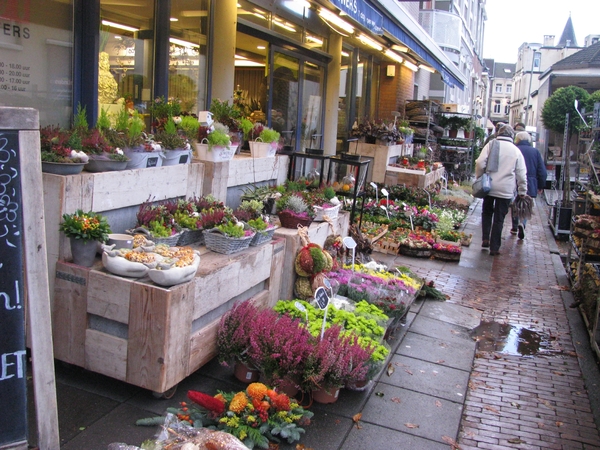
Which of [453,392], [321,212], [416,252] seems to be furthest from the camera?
[416,252]

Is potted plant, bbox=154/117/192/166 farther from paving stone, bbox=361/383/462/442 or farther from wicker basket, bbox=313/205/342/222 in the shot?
paving stone, bbox=361/383/462/442

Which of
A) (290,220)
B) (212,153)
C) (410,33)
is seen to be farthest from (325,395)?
(410,33)

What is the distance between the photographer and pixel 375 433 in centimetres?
413

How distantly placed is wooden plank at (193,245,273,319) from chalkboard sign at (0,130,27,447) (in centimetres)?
150

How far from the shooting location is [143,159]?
504cm

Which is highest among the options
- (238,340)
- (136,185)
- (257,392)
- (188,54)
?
(188,54)

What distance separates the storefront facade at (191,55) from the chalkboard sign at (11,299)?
2.90 metres

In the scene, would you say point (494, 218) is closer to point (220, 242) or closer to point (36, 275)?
point (220, 242)

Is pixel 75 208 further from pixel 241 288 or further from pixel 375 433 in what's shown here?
pixel 375 433

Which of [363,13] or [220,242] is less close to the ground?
A: [363,13]

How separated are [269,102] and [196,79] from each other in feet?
9.41

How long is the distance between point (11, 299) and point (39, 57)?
353 cm

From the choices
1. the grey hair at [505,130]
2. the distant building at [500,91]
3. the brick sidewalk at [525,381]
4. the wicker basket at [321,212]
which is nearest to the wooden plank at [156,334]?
→ the brick sidewalk at [525,381]

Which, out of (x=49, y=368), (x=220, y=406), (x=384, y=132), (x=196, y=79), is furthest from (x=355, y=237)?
(x=384, y=132)
